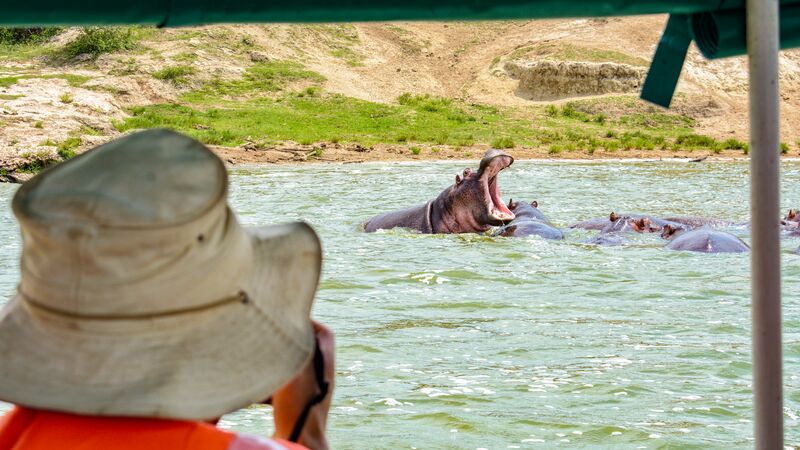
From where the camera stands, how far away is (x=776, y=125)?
178cm

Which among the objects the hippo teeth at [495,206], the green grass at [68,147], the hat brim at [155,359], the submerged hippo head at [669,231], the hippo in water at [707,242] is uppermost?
the hat brim at [155,359]

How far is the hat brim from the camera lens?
1.46 meters

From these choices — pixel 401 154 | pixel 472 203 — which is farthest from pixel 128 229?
pixel 401 154

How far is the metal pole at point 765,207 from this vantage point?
1.76m

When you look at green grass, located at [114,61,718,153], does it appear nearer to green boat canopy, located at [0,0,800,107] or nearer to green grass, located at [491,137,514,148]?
green grass, located at [491,137,514,148]

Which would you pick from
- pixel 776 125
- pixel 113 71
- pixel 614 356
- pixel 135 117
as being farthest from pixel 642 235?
pixel 113 71

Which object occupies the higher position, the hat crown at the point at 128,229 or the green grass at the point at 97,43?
the hat crown at the point at 128,229

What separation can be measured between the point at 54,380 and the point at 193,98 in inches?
1159

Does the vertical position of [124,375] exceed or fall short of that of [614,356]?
→ it exceeds it

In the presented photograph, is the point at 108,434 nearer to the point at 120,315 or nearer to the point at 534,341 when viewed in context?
the point at 120,315

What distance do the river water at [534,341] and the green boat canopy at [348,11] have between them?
8.64 ft

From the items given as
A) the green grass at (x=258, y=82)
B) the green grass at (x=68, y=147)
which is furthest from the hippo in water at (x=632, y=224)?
the green grass at (x=258, y=82)

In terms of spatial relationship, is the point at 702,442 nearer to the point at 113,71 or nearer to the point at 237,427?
the point at 237,427

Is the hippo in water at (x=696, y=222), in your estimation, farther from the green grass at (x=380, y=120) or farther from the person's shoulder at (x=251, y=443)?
the green grass at (x=380, y=120)
